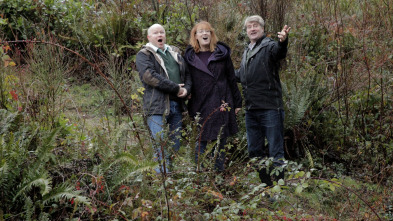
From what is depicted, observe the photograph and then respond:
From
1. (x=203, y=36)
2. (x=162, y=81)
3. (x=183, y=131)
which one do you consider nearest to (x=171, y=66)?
(x=162, y=81)

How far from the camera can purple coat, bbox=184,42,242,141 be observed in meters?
4.49

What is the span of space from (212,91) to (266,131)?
80 centimetres

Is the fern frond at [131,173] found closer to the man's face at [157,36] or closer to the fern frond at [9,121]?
the fern frond at [9,121]

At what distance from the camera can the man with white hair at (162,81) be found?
4.25 meters

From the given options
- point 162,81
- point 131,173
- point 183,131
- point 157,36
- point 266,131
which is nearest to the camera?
point 131,173

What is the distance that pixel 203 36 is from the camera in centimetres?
453

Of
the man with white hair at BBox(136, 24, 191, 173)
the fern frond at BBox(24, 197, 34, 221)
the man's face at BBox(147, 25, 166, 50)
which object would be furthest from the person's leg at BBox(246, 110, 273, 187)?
the fern frond at BBox(24, 197, 34, 221)

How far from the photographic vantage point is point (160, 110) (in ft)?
14.0

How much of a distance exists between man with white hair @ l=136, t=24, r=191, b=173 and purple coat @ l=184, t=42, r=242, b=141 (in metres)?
0.13

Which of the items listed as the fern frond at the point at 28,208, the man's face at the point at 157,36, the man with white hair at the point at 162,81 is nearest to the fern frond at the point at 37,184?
the fern frond at the point at 28,208

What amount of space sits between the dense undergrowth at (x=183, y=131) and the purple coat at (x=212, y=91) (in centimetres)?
31

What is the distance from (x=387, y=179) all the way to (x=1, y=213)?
14.0ft

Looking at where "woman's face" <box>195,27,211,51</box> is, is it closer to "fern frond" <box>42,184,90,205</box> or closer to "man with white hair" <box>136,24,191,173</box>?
"man with white hair" <box>136,24,191,173</box>

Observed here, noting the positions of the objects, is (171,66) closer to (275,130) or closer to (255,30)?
(255,30)
